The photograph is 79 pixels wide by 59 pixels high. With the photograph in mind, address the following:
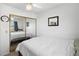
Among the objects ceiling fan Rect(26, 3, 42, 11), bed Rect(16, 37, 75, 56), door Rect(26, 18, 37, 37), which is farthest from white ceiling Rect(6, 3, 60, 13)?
bed Rect(16, 37, 75, 56)

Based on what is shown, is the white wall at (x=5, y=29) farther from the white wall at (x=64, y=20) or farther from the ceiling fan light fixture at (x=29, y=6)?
the white wall at (x=64, y=20)

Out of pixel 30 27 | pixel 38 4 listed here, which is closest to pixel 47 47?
pixel 30 27

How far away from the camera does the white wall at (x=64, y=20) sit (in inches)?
33.7

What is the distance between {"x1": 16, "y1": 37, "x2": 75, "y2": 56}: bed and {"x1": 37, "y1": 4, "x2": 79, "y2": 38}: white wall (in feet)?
0.30

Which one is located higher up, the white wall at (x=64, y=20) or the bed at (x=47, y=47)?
the white wall at (x=64, y=20)

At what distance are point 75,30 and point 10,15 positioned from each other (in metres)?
0.87

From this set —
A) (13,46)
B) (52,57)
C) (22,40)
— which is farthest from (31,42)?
(52,57)

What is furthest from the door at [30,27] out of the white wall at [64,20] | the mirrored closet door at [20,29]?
the white wall at [64,20]

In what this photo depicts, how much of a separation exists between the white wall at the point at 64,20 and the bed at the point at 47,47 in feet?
0.30

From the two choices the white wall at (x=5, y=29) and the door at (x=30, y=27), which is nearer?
the white wall at (x=5, y=29)

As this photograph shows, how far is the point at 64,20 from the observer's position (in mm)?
887

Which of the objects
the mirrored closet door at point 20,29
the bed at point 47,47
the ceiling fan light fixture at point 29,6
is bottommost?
the bed at point 47,47

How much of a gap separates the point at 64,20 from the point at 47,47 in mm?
429

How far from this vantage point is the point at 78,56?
77 cm
